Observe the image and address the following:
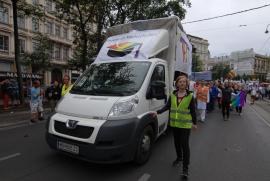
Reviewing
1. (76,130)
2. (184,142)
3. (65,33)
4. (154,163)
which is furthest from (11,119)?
(65,33)

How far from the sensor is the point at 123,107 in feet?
14.3

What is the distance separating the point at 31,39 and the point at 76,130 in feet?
111

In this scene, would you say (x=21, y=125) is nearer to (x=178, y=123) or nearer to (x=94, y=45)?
(x=178, y=123)

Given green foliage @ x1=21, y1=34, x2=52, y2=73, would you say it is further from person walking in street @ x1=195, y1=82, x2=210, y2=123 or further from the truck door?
the truck door

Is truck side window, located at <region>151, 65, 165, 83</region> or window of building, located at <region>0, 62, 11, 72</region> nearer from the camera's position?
truck side window, located at <region>151, 65, 165, 83</region>

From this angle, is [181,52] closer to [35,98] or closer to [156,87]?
[156,87]

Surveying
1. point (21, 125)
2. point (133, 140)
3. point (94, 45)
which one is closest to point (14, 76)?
point (94, 45)

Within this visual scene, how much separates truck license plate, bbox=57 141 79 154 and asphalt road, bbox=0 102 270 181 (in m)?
0.45

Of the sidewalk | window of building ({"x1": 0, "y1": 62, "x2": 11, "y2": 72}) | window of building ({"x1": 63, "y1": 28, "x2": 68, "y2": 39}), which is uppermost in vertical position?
window of building ({"x1": 63, "y1": 28, "x2": 68, "y2": 39})

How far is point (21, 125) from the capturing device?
914 centimetres

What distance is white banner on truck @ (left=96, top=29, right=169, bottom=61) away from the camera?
5.80 meters

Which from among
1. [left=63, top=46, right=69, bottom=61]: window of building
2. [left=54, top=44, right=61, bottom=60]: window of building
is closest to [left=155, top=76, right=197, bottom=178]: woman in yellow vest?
[left=54, top=44, right=61, bottom=60]: window of building

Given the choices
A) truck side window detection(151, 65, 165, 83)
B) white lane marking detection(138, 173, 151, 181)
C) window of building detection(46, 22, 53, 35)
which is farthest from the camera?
window of building detection(46, 22, 53, 35)

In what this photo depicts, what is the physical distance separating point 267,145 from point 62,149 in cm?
555
